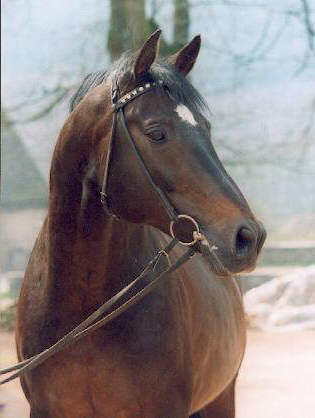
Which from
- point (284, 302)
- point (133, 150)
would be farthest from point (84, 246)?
point (284, 302)

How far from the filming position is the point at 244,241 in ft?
6.05

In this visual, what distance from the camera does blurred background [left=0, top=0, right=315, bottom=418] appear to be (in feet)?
25.3

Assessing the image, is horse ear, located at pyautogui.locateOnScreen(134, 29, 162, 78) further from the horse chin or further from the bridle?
the horse chin

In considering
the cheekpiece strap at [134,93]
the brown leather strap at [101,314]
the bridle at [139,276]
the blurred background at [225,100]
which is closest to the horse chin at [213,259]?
the bridle at [139,276]

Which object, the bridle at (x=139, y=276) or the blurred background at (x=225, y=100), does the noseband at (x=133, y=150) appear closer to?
the bridle at (x=139, y=276)

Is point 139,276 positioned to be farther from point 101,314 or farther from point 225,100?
point 225,100

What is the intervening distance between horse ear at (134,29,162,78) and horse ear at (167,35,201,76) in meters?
0.15

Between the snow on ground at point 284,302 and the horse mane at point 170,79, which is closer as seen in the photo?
the horse mane at point 170,79

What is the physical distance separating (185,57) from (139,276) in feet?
2.13

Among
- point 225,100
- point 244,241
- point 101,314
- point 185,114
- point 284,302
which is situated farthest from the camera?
point 225,100

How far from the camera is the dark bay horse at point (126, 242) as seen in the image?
6.29 ft

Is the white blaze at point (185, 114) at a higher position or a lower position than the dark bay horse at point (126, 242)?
higher

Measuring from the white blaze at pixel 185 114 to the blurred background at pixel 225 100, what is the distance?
562cm

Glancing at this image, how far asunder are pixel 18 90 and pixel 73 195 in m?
6.51
